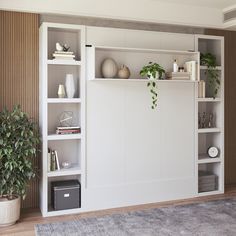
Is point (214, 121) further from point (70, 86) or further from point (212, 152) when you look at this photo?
point (70, 86)

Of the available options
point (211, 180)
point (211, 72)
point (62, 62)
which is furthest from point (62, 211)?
point (211, 72)

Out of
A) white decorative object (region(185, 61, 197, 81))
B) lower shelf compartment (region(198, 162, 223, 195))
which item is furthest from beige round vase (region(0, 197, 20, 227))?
white decorative object (region(185, 61, 197, 81))

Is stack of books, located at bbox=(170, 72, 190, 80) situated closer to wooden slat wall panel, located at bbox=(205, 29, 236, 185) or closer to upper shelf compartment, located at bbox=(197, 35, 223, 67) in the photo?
upper shelf compartment, located at bbox=(197, 35, 223, 67)

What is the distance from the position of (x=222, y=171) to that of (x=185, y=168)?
666 millimetres

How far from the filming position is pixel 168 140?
4664 mm

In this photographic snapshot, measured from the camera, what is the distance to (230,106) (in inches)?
222

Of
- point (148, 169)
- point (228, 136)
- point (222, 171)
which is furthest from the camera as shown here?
point (228, 136)

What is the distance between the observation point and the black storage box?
13.5ft

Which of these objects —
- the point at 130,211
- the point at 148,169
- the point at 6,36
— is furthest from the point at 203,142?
the point at 6,36

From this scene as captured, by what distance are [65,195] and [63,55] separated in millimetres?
1755

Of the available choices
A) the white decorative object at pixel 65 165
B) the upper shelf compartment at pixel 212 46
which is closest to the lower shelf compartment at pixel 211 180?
the upper shelf compartment at pixel 212 46

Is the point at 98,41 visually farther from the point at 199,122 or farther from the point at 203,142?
the point at 203,142

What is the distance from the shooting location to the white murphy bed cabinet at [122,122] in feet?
13.7

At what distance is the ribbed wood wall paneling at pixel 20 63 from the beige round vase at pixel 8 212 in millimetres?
566
